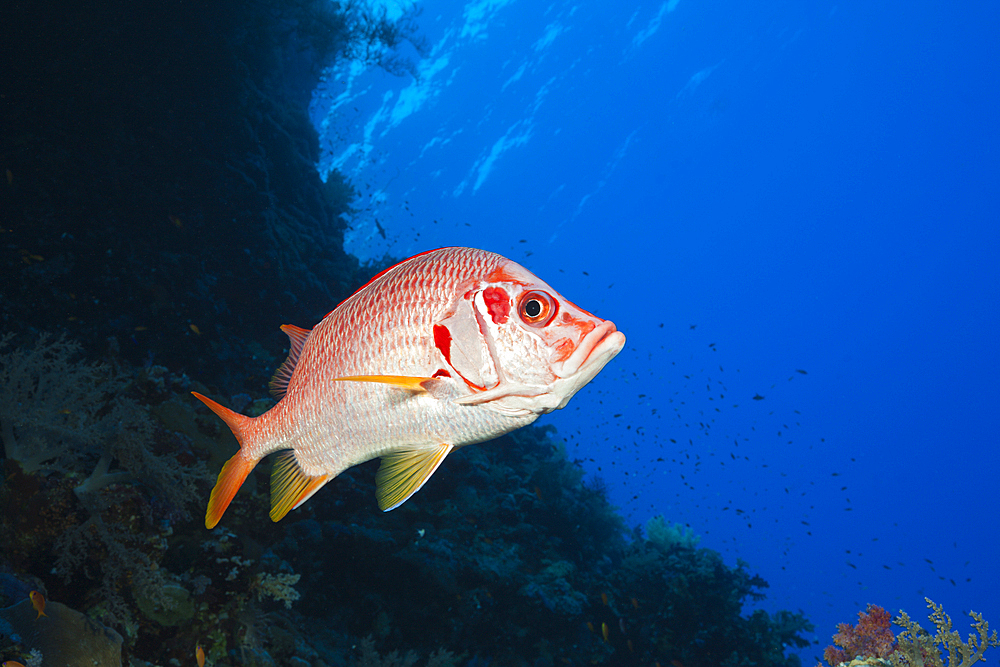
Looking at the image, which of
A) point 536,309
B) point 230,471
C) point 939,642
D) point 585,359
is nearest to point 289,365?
point 230,471

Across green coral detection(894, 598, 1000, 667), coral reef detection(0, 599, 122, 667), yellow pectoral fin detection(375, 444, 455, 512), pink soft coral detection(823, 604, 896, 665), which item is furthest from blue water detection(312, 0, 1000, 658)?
yellow pectoral fin detection(375, 444, 455, 512)

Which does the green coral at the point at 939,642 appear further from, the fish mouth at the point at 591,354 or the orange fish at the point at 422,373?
the orange fish at the point at 422,373

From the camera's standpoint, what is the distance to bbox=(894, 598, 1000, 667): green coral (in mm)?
3135

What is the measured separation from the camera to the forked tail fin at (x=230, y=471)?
1.35 meters

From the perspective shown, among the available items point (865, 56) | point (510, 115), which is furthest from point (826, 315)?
point (510, 115)

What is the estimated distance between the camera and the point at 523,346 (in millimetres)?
1168

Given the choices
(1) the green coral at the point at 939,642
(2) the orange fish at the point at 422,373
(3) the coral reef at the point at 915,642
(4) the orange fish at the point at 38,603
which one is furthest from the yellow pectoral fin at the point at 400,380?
(1) the green coral at the point at 939,642

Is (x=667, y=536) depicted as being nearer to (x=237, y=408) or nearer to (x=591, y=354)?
(x=237, y=408)

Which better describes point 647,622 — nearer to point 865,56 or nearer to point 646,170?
point 646,170

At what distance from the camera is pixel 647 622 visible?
7043mm

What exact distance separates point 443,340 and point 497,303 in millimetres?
201

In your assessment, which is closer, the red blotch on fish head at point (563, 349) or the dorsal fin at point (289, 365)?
the red blotch on fish head at point (563, 349)

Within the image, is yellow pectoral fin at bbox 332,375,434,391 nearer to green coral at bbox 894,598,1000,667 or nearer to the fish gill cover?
the fish gill cover

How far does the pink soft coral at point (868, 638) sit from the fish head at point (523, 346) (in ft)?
17.0
